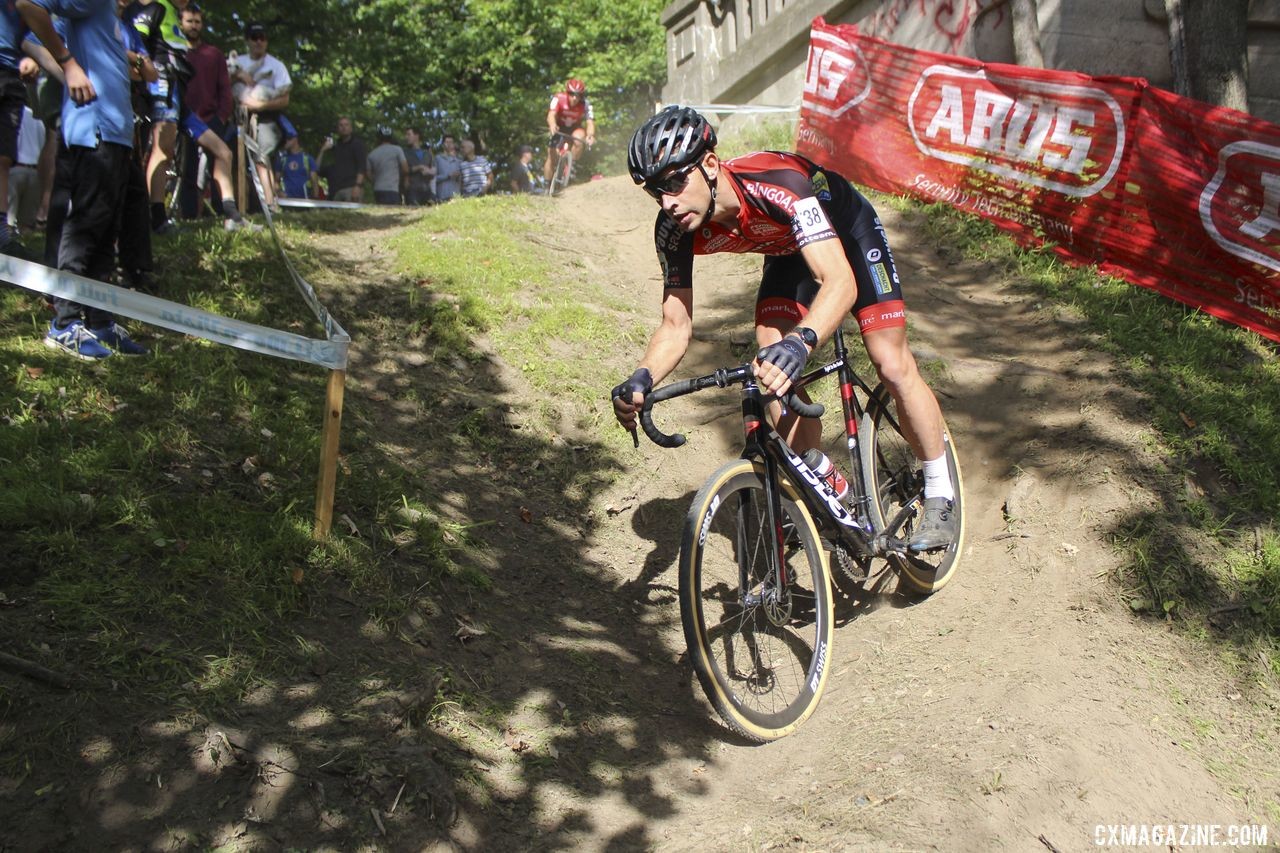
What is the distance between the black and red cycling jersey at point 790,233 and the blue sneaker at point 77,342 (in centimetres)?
340

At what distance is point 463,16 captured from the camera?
33.1 metres

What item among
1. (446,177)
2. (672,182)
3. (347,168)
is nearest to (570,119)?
(446,177)

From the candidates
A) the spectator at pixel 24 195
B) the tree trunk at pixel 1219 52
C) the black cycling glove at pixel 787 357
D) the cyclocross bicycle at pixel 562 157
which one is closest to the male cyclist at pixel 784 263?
the black cycling glove at pixel 787 357

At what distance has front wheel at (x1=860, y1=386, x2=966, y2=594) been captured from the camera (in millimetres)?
5184

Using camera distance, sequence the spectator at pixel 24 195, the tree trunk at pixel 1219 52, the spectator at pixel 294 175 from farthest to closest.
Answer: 1. the spectator at pixel 294 175
2. the spectator at pixel 24 195
3. the tree trunk at pixel 1219 52

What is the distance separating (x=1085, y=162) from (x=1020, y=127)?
818mm

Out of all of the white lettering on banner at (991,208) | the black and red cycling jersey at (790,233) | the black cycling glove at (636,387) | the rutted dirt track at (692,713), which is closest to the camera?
the rutted dirt track at (692,713)

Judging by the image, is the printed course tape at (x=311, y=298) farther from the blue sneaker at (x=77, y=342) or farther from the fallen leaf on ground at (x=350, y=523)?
the blue sneaker at (x=77, y=342)

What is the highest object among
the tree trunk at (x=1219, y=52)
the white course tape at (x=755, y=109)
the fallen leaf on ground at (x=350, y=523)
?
the tree trunk at (x=1219, y=52)

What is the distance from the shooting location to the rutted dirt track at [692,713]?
330cm

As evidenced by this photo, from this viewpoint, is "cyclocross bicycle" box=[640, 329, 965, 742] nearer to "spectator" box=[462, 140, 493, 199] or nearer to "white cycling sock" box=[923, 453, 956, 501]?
"white cycling sock" box=[923, 453, 956, 501]

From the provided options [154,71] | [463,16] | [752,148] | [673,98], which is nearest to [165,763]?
[154,71]

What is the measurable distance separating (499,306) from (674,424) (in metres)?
2.02

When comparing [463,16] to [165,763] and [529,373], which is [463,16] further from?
[165,763]
